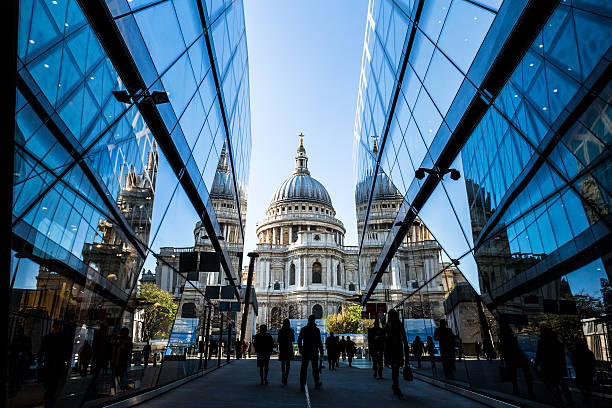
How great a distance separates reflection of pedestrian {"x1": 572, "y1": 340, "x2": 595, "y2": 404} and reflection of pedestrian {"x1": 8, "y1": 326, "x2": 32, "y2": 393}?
4.76 meters

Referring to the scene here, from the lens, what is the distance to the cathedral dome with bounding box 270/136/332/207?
110681 mm

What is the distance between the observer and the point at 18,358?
3273mm

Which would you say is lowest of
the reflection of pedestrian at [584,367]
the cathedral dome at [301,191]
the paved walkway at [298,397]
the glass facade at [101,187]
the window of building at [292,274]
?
the paved walkway at [298,397]

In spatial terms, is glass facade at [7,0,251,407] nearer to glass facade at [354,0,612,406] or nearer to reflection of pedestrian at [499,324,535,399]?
glass facade at [354,0,612,406]

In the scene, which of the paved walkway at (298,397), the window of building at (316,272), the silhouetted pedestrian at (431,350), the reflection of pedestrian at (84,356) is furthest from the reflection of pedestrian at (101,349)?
the window of building at (316,272)

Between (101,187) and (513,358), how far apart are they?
5.62m

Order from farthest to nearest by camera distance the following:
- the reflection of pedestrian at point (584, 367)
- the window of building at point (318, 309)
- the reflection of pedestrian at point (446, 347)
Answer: the window of building at point (318, 309)
the reflection of pedestrian at point (446, 347)
the reflection of pedestrian at point (584, 367)

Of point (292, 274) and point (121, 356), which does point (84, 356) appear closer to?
point (121, 356)

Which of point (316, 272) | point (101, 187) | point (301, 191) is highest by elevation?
point (301, 191)

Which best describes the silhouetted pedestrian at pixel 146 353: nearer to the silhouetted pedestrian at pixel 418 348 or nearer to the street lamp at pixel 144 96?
the street lamp at pixel 144 96

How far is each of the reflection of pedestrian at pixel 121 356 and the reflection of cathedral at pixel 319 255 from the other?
7025 mm

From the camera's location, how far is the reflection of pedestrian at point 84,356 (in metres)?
4.55

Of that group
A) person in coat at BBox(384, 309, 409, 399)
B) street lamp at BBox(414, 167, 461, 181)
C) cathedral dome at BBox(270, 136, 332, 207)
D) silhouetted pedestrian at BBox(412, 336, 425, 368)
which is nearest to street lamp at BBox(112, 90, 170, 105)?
street lamp at BBox(414, 167, 461, 181)

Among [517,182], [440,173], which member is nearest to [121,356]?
[517,182]
